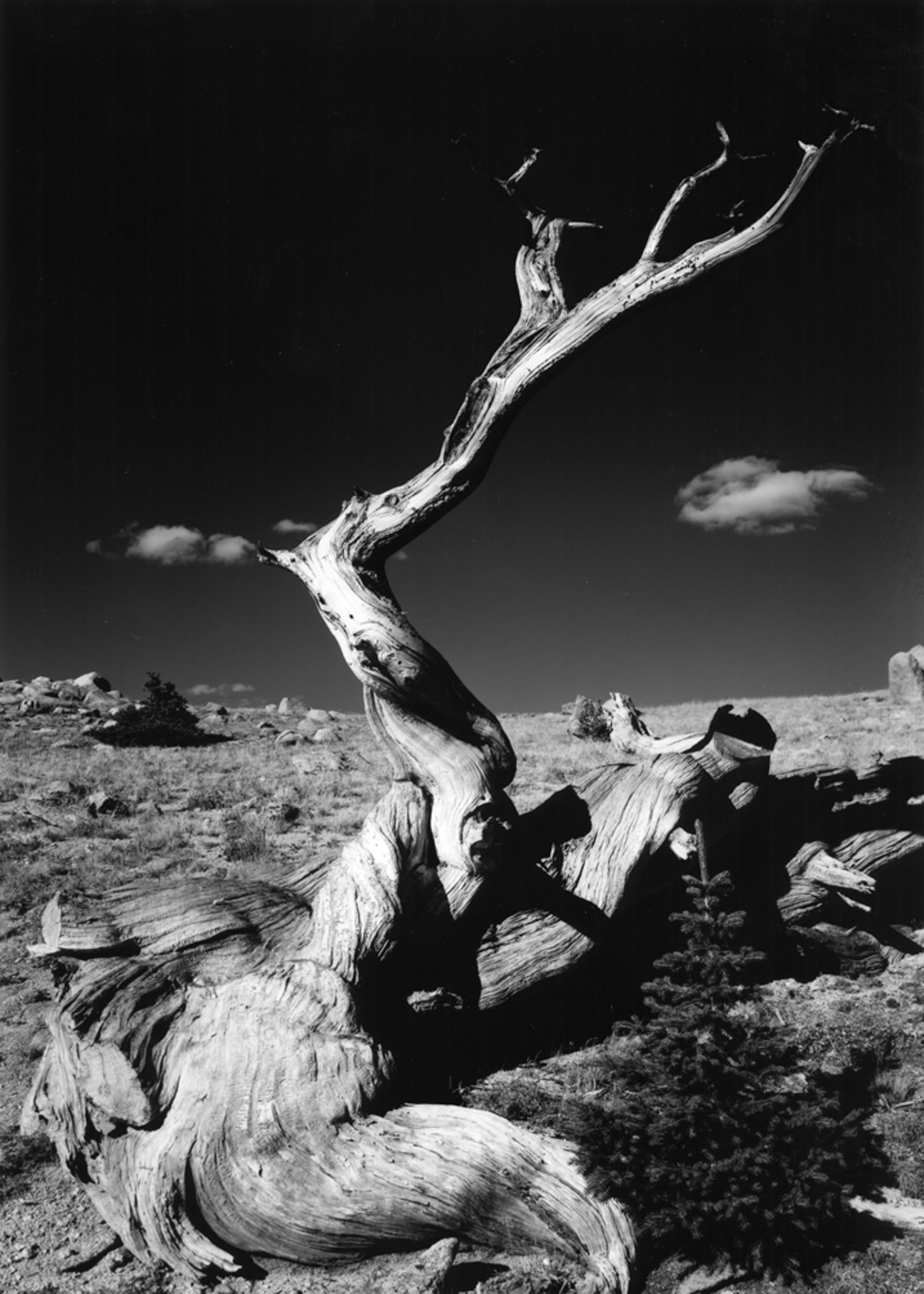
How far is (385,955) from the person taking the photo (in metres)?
6.11

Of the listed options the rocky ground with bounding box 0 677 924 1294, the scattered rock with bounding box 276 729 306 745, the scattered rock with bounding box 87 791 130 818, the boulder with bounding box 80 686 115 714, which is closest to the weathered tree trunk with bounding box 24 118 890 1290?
the rocky ground with bounding box 0 677 924 1294

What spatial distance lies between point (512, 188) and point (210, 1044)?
8.05m

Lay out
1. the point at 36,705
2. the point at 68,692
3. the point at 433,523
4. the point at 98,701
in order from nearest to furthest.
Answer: the point at 433,523, the point at 36,705, the point at 98,701, the point at 68,692

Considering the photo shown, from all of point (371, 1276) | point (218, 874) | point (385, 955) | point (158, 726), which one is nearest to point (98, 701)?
point (158, 726)

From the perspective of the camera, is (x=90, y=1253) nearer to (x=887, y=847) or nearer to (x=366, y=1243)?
(x=366, y=1243)

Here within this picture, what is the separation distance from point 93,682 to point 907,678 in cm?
2961

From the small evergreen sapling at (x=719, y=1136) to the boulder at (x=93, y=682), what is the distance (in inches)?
1136

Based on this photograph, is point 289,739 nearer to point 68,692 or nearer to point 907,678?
point 68,692

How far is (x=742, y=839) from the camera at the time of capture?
367 inches

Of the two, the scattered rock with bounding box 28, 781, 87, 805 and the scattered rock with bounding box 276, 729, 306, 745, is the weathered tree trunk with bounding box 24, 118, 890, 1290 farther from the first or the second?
the scattered rock with bounding box 276, 729, 306, 745

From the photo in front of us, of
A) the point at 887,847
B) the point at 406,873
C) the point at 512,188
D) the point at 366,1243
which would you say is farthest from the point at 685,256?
the point at 366,1243

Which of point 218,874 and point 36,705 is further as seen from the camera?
point 36,705

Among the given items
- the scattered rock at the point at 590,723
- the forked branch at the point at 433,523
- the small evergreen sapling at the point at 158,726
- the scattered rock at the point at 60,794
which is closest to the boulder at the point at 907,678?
the scattered rock at the point at 590,723

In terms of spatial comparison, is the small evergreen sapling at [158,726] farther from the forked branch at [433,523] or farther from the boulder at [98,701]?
the forked branch at [433,523]
